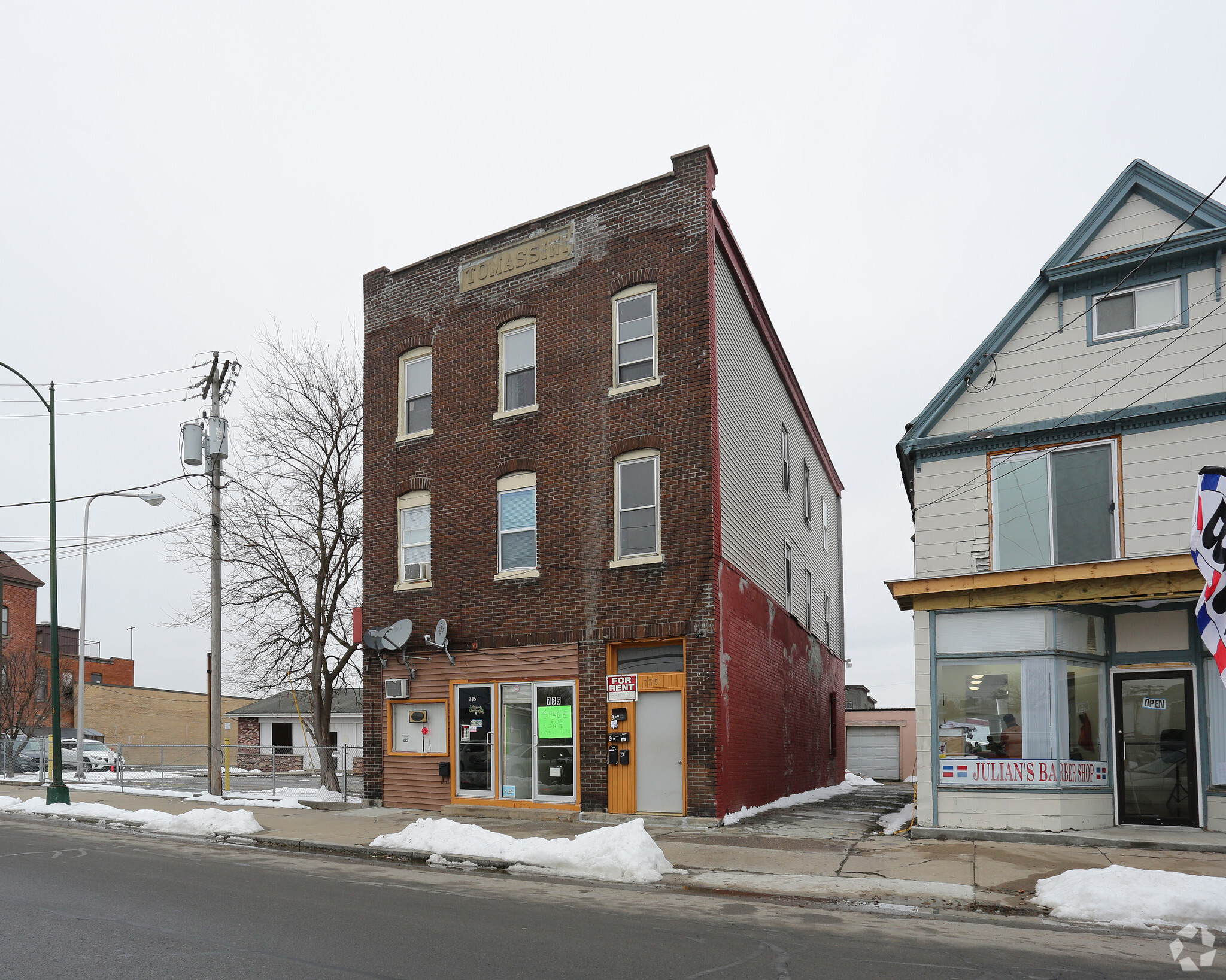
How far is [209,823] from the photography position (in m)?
17.5

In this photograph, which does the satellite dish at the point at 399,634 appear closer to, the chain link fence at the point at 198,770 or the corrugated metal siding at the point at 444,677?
the corrugated metal siding at the point at 444,677

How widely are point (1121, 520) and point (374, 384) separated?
15.0 m

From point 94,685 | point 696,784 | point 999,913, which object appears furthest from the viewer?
point 94,685

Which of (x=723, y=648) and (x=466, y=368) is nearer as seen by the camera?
(x=723, y=648)

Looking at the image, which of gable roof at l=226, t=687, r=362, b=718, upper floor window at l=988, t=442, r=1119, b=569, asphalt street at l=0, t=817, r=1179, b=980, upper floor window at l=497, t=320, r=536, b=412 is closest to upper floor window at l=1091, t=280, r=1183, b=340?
upper floor window at l=988, t=442, r=1119, b=569

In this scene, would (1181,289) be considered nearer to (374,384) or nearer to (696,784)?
(696,784)

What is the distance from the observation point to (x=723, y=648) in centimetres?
1758

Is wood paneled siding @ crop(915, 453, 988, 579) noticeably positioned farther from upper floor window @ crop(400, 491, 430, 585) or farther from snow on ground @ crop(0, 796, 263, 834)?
snow on ground @ crop(0, 796, 263, 834)

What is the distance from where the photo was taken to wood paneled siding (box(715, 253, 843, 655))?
18875 millimetres

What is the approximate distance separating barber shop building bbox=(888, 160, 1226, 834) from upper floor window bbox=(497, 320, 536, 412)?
813 cm

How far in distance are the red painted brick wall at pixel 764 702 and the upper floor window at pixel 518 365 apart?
5.45 m

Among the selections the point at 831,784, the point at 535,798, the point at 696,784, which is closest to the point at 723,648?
the point at 696,784

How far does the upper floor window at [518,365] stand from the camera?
795 inches
